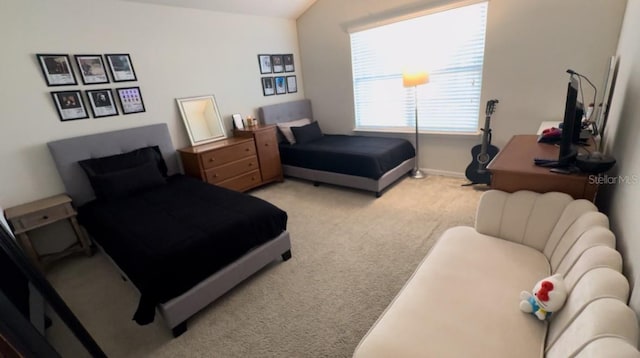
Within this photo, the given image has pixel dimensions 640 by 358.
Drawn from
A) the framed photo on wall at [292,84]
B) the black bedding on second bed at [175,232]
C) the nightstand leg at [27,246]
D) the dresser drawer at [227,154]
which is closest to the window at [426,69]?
the framed photo on wall at [292,84]

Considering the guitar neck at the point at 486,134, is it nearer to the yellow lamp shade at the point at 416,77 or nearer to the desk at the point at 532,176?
the yellow lamp shade at the point at 416,77

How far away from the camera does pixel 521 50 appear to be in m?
3.04

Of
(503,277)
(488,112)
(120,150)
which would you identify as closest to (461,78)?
(488,112)

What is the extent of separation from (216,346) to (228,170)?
2.36 metres

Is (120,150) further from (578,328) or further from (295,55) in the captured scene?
(578,328)

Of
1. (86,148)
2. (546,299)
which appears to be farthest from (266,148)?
(546,299)

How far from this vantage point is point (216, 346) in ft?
5.61

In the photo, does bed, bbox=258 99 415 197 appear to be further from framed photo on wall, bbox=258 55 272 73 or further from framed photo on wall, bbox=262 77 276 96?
framed photo on wall, bbox=258 55 272 73

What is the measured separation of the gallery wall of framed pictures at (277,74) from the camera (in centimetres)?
445

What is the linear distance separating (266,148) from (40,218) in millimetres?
2469

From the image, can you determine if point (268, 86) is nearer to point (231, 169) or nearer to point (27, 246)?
point (231, 169)

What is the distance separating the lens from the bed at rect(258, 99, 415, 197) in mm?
3463

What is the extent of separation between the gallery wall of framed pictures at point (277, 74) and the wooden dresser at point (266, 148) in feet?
2.50

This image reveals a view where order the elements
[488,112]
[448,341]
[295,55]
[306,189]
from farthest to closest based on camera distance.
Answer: [295,55] < [306,189] < [488,112] < [448,341]
